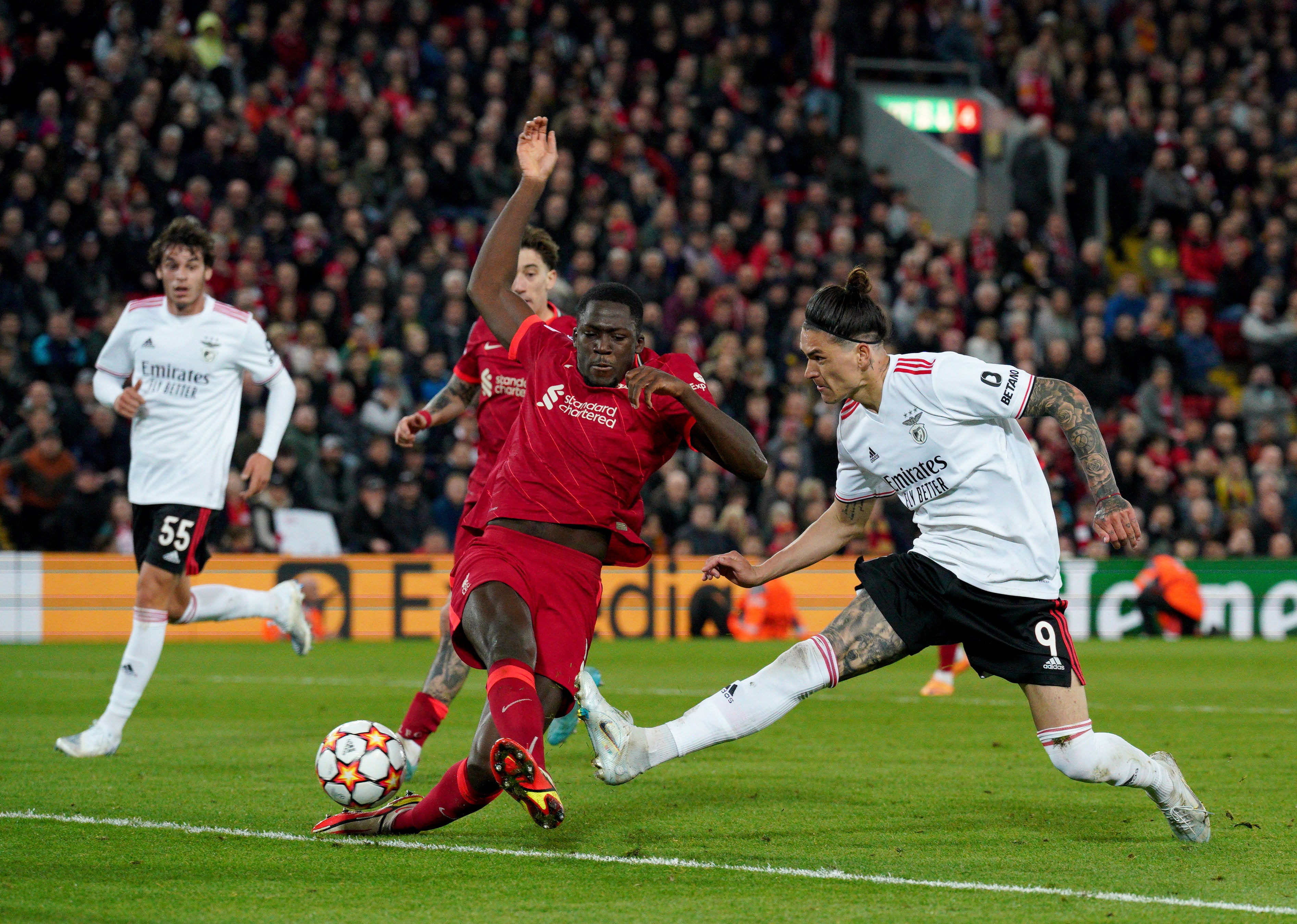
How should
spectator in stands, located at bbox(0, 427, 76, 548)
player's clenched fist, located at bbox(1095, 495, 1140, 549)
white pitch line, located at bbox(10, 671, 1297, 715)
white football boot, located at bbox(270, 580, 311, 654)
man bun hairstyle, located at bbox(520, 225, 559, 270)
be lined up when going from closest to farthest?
1. player's clenched fist, located at bbox(1095, 495, 1140, 549)
2. man bun hairstyle, located at bbox(520, 225, 559, 270)
3. white football boot, located at bbox(270, 580, 311, 654)
4. white pitch line, located at bbox(10, 671, 1297, 715)
5. spectator in stands, located at bbox(0, 427, 76, 548)

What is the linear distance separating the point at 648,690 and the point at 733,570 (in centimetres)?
631

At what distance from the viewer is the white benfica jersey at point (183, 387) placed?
8.78 m

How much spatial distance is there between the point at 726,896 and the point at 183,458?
16.0 ft

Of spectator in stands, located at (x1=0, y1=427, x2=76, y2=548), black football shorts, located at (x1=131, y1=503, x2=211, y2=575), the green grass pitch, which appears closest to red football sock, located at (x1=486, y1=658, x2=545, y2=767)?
the green grass pitch

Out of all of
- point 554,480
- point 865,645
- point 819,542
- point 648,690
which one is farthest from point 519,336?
point 648,690

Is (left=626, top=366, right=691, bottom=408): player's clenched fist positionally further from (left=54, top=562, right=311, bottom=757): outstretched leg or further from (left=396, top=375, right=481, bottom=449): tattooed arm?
(left=54, top=562, right=311, bottom=757): outstretched leg

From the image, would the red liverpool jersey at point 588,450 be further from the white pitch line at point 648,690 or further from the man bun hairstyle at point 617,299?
the white pitch line at point 648,690

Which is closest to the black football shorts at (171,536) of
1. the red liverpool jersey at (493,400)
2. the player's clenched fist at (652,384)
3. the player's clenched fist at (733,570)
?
the red liverpool jersey at (493,400)

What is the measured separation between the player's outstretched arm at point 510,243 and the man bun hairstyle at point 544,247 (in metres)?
1.60

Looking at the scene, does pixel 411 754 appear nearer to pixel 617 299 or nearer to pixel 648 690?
pixel 617 299

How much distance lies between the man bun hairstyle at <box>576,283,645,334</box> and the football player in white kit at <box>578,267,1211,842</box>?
0.62 metres

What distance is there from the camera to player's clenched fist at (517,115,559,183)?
634 cm

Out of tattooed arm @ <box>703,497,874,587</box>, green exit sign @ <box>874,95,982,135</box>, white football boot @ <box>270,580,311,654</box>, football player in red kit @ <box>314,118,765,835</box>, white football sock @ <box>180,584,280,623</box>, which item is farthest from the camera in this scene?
green exit sign @ <box>874,95,982,135</box>

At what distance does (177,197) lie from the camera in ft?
59.9
